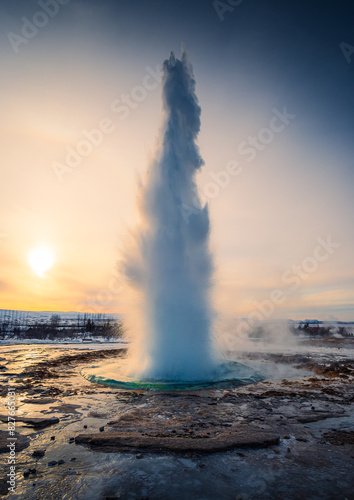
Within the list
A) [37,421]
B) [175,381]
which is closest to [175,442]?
[37,421]

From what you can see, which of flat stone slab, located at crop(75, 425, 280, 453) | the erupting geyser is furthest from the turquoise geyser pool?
flat stone slab, located at crop(75, 425, 280, 453)

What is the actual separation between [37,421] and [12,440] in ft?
3.90

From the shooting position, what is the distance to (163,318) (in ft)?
47.0

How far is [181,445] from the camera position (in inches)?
212

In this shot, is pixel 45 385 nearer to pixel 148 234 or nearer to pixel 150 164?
pixel 148 234

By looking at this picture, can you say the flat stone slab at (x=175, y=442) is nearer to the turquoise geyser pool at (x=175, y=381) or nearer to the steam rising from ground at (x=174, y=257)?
the turquoise geyser pool at (x=175, y=381)

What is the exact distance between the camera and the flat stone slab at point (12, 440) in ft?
17.2

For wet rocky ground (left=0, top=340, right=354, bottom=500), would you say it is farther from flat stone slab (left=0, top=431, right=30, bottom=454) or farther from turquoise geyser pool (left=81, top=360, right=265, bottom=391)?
turquoise geyser pool (left=81, top=360, right=265, bottom=391)

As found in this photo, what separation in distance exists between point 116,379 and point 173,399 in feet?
13.3

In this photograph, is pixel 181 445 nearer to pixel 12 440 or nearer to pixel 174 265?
pixel 12 440

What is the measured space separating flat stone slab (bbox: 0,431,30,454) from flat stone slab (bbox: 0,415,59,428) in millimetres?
603

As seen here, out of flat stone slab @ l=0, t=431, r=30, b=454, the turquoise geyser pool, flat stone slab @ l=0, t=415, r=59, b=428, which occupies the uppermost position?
flat stone slab @ l=0, t=431, r=30, b=454

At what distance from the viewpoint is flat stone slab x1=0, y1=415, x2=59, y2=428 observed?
21.7 feet

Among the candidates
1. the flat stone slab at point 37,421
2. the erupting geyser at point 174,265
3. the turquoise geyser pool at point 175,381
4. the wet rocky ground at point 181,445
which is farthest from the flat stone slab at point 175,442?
the erupting geyser at point 174,265
